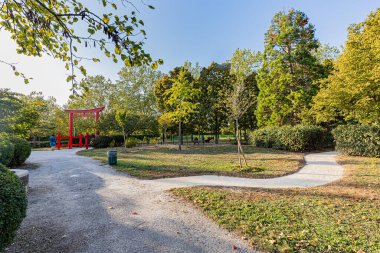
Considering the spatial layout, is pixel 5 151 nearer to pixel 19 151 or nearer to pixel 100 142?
pixel 19 151

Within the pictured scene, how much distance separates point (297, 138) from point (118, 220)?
1365 cm

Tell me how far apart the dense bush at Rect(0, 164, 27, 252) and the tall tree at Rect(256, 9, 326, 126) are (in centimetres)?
1827

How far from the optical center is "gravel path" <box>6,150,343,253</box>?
3.12 meters

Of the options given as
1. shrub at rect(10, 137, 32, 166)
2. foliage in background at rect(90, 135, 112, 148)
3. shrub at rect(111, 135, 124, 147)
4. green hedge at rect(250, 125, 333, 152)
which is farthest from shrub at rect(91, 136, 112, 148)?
green hedge at rect(250, 125, 333, 152)

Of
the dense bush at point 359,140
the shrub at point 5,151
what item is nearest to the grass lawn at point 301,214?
the dense bush at point 359,140

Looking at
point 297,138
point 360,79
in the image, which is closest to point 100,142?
point 297,138

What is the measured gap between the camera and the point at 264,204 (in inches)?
187

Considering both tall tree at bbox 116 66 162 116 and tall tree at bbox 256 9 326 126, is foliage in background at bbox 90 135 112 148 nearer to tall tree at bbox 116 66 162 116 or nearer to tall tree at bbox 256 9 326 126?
tall tree at bbox 116 66 162 116

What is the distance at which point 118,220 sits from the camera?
395cm

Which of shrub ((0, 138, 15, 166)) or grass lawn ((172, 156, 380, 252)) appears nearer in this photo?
grass lawn ((172, 156, 380, 252))

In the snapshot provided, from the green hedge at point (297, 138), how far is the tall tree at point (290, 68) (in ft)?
7.99

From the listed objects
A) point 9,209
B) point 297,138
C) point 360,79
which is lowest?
point 9,209

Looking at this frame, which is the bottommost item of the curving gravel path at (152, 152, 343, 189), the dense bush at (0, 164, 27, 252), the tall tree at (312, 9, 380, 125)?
the curving gravel path at (152, 152, 343, 189)

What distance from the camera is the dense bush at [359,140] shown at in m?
11.2
